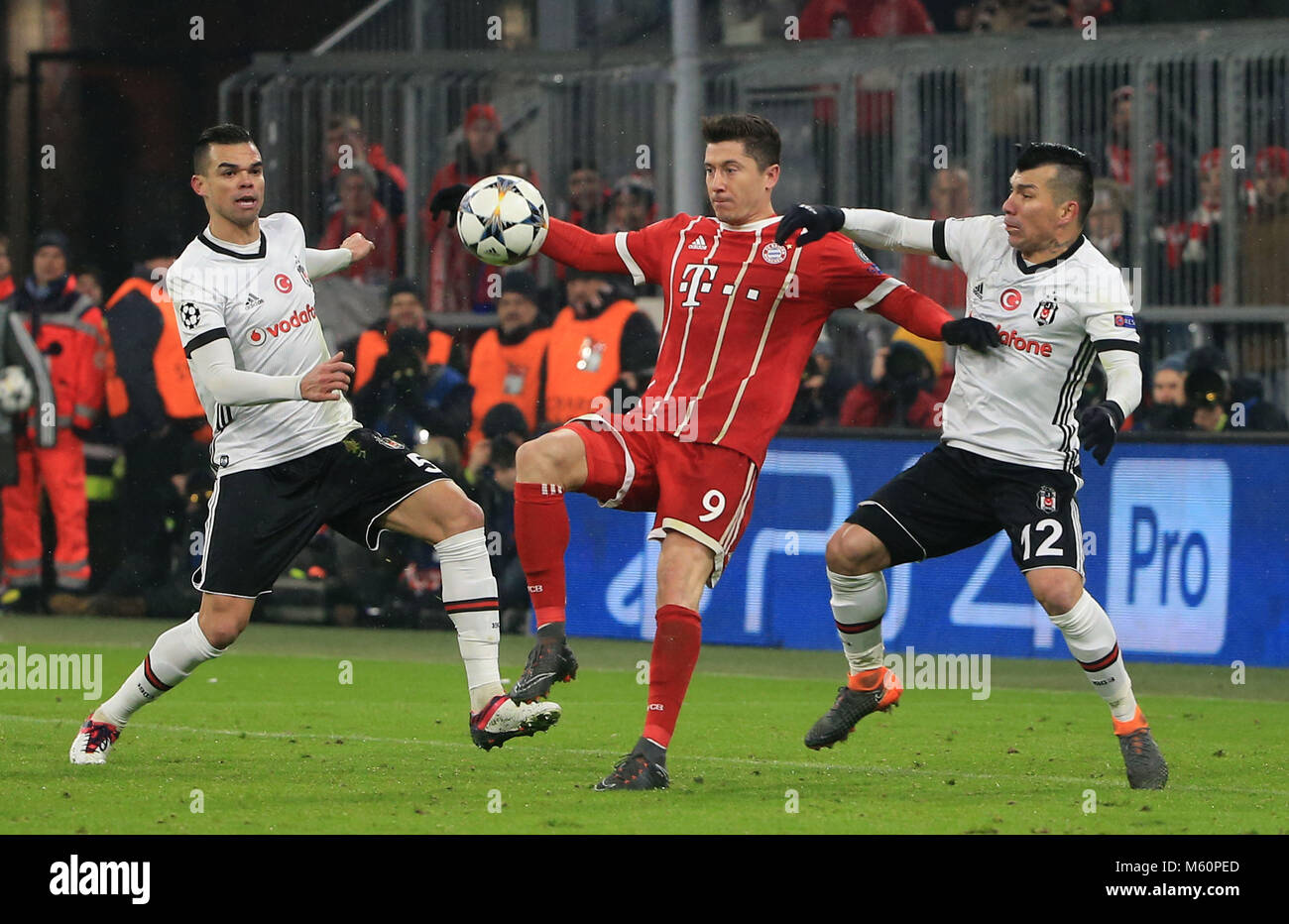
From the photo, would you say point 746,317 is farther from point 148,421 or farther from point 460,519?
point 148,421

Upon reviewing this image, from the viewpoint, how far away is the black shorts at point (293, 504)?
24.7 ft

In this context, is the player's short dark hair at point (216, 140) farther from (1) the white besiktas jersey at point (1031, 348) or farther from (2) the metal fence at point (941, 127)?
(2) the metal fence at point (941, 127)

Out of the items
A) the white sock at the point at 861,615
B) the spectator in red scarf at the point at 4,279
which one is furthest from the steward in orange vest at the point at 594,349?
the white sock at the point at 861,615

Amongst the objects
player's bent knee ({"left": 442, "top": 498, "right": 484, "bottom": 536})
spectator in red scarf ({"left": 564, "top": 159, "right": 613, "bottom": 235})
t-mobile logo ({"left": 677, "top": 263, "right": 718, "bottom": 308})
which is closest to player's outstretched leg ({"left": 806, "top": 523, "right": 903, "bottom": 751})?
t-mobile logo ({"left": 677, "top": 263, "right": 718, "bottom": 308})

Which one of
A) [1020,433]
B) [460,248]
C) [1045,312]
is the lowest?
[1020,433]

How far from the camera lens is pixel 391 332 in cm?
1322

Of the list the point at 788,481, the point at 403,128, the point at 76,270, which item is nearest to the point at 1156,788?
the point at 788,481

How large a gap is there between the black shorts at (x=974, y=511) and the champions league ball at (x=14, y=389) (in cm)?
768

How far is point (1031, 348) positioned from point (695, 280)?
1260 mm

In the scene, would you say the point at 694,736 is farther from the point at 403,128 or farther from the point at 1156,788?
the point at 403,128

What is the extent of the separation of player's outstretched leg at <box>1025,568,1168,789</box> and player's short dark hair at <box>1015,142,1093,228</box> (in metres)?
1.30

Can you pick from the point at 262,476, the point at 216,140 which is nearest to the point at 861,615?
the point at 262,476

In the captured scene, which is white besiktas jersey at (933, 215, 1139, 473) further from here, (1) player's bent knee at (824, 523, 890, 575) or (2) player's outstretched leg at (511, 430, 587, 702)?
(2) player's outstretched leg at (511, 430, 587, 702)

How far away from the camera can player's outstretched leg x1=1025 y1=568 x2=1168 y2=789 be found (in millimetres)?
7430
